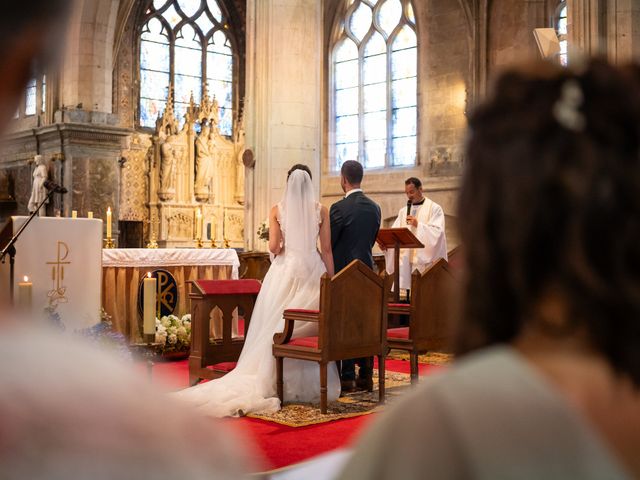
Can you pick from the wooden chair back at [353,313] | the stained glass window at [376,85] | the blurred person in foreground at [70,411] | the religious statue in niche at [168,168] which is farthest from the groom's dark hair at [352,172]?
the religious statue in niche at [168,168]

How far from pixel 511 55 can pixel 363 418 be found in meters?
13.5

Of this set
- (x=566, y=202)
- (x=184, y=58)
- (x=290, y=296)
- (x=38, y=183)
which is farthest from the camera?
(x=184, y=58)

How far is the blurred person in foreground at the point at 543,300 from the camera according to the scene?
72 centimetres

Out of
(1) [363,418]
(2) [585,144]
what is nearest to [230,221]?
(1) [363,418]

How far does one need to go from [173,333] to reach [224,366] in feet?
5.78

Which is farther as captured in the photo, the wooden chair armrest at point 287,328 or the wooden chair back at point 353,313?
the wooden chair armrest at point 287,328

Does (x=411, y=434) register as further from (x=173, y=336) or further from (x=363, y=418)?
(x=173, y=336)

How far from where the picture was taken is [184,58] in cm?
2244

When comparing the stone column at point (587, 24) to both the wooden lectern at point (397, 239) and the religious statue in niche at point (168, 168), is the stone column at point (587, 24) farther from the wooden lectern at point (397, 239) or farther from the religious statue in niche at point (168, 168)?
the religious statue in niche at point (168, 168)

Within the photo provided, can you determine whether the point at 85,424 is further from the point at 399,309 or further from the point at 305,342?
the point at 399,309

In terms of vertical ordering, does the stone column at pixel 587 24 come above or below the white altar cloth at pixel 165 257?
above

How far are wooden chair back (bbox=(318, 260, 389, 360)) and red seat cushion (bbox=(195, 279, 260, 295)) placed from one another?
1.53 m

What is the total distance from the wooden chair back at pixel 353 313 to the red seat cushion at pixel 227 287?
60.4 inches

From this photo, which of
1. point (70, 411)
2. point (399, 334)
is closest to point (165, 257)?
point (399, 334)
